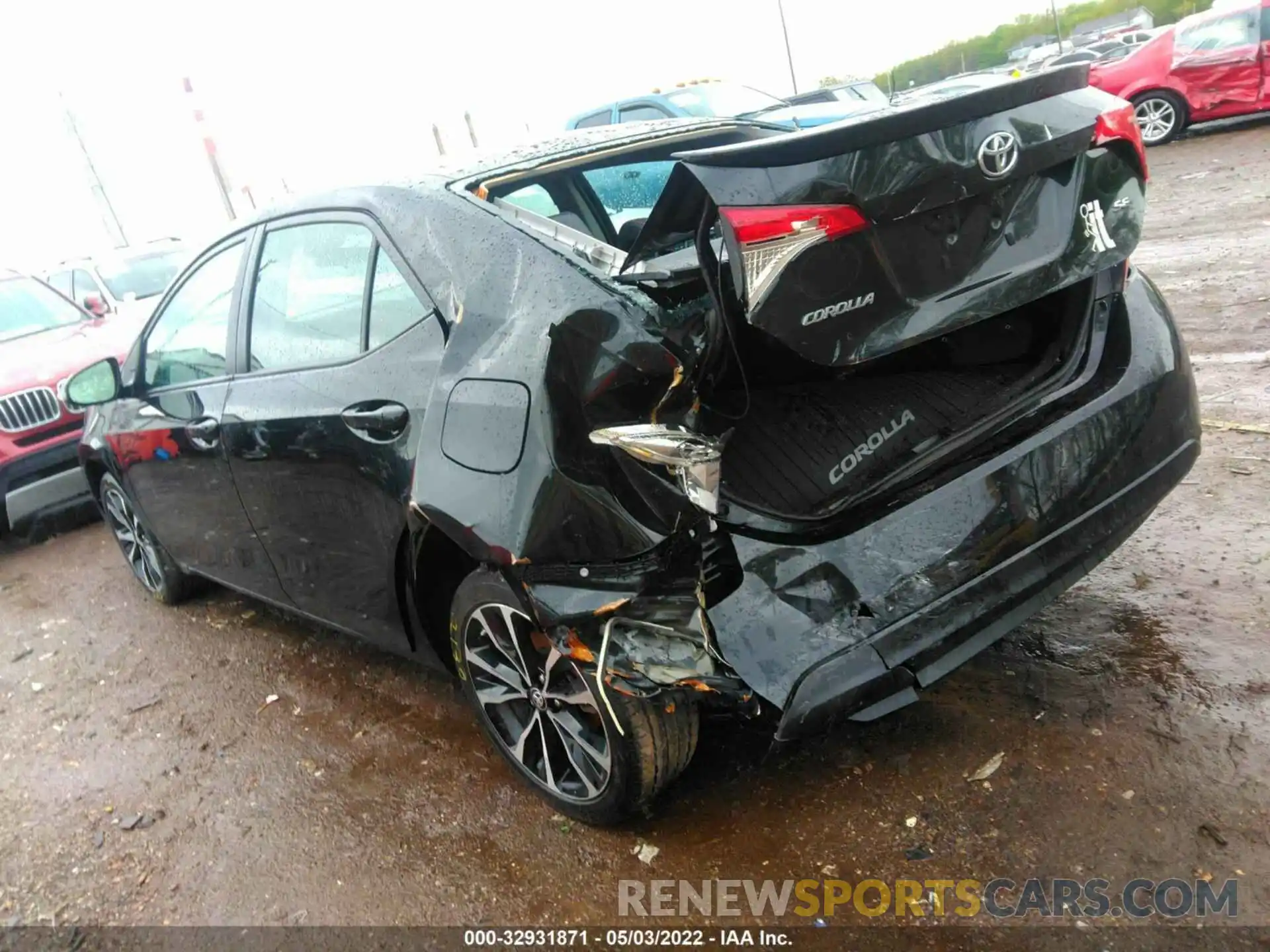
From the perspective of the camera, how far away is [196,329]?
3.51 meters

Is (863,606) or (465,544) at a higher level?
(465,544)

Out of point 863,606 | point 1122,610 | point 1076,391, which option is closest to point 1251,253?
point 1122,610

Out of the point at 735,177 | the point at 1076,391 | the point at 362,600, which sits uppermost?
the point at 735,177

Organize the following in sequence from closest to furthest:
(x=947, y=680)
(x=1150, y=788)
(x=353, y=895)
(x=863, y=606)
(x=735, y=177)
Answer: (x=735, y=177) < (x=863, y=606) < (x=1150, y=788) < (x=353, y=895) < (x=947, y=680)

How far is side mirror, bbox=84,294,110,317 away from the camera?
7.32 metres

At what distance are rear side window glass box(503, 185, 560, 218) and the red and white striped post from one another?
2401cm

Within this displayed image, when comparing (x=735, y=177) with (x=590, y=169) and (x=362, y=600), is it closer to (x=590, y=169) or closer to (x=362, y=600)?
(x=590, y=169)

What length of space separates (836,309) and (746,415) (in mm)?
413

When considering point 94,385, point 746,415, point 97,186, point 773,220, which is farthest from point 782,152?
point 97,186

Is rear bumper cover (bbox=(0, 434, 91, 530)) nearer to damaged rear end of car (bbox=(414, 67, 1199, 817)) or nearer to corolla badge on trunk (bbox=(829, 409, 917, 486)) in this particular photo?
damaged rear end of car (bbox=(414, 67, 1199, 817))

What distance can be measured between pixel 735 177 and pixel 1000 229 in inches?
26.2

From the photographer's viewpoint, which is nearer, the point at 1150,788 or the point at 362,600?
the point at 1150,788

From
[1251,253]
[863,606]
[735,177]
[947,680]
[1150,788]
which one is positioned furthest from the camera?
[1251,253]

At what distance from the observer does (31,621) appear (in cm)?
482
